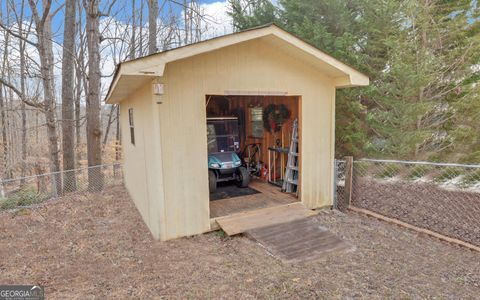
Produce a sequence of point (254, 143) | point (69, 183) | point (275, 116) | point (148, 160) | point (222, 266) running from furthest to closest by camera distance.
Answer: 1. point (69, 183)
2. point (254, 143)
3. point (275, 116)
4. point (148, 160)
5. point (222, 266)

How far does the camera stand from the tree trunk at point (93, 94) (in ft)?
26.5

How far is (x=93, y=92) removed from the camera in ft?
27.3

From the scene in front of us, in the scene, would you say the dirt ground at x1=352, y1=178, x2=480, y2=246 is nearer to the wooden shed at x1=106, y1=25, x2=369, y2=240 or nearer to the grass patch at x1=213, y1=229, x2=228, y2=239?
the wooden shed at x1=106, y1=25, x2=369, y2=240

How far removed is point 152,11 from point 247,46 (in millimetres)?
8393

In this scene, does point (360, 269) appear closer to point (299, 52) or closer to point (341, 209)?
point (341, 209)

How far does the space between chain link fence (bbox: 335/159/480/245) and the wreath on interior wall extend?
1666 mm

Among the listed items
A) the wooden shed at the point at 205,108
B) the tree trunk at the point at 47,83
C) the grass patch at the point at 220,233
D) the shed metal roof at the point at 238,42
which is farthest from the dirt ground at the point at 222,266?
the tree trunk at the point at 47,83

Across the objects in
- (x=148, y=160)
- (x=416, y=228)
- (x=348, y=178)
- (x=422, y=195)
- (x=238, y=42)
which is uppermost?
(x=238, y=42)

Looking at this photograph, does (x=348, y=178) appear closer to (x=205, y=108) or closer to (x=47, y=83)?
(x=205, y=108)

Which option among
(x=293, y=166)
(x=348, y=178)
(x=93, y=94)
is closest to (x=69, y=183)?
(x=93, y=94)

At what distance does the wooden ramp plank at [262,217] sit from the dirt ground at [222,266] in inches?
7.9

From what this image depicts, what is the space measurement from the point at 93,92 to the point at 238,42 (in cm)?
611

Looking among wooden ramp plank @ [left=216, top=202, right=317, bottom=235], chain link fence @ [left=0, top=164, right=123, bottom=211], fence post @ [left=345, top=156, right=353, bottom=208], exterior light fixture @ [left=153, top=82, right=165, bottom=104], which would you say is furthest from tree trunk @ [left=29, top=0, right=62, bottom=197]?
fence post @ [left=345, top=156, right=353, bottom=208]

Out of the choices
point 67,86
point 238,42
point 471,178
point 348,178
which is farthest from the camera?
point 67,86
